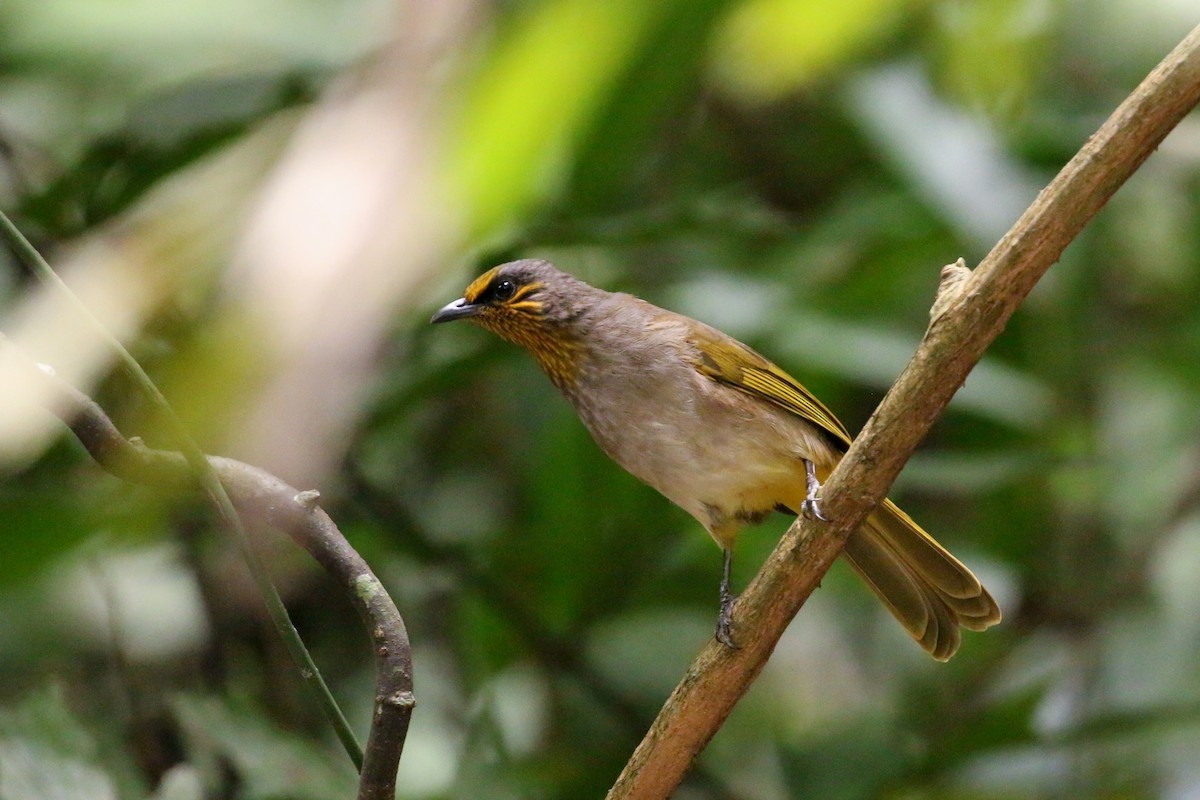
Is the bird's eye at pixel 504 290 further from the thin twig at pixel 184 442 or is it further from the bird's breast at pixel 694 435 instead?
the thin twig at pixel 184 442

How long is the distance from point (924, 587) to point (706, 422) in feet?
1.98

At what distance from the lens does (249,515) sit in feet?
5.17

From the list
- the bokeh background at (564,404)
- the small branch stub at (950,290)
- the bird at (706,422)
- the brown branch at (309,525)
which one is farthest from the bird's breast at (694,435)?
the brown branch at (309,525)

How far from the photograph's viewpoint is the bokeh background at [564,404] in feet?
8.00

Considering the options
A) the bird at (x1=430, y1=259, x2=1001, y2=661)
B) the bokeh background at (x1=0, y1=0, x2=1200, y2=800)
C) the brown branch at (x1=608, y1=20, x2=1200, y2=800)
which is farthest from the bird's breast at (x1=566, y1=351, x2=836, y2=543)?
the brown branch at (x1=608, y1=20, x2=1200, y2=800)

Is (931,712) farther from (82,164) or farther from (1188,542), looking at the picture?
(82,164)

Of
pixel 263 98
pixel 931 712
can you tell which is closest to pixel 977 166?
pixel 931 712

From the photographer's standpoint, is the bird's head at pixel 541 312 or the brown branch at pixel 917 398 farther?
the bird's head at pixel 541 312

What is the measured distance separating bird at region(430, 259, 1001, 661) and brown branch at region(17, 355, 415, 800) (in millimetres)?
1312

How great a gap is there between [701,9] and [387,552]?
158 centimetres

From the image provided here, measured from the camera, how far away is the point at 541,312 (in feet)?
9.99

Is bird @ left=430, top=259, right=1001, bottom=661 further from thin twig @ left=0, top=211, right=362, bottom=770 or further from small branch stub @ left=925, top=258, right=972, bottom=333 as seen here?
thin twig @ left=0, top=211, right=362, bottom=770

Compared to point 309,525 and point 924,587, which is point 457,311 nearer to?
point 924,587

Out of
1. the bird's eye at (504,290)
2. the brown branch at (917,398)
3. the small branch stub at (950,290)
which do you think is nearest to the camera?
the brown branch at (917,398)
